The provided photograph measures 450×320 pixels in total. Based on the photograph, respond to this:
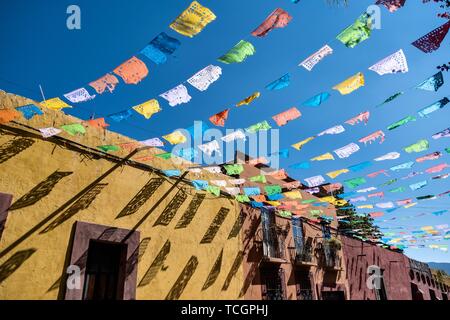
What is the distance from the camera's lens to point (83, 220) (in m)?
6.13

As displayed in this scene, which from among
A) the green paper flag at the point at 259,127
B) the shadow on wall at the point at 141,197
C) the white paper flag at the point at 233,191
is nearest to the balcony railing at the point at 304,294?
A: the white paper flag at the point at 233,191

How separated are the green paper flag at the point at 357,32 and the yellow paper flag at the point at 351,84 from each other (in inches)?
32.8

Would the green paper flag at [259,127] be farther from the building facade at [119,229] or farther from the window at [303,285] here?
the window at [303,285]

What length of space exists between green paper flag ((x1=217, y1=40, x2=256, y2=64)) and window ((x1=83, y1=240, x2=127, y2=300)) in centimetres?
434

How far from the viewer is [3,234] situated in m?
5.07

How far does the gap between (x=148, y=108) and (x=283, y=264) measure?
7.96 meters

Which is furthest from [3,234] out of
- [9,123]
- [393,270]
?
[393,270]

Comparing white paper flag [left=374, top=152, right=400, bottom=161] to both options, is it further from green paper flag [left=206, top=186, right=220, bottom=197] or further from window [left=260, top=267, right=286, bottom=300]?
window [left=260, top=267, right=286, bottom=300]

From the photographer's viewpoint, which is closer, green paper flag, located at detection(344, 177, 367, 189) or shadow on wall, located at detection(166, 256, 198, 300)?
shadow on wall, located at detection(166, 256, 198, 300)

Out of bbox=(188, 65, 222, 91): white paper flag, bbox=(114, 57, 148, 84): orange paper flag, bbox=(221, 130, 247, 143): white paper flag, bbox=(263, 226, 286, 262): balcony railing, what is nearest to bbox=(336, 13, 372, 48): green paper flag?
bbox=(188, 65, 222, 91): white paper flag

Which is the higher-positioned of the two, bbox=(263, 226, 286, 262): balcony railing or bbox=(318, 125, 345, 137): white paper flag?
bbox=(318, 125, 345, 137): white paper flag

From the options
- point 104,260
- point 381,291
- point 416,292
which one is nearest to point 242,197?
point 104,260

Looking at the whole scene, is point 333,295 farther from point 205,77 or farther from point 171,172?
point 205,77

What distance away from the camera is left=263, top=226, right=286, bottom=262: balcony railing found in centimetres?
1076
